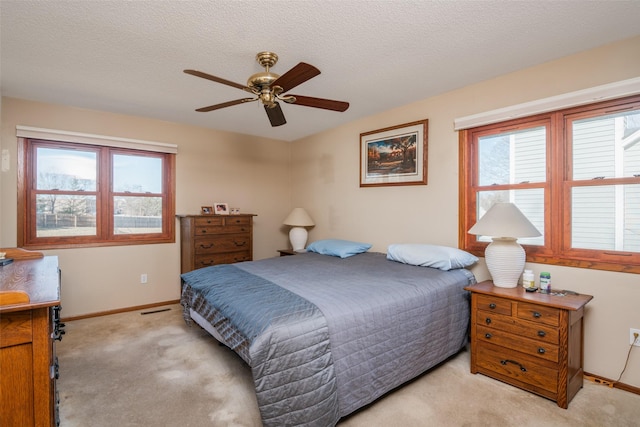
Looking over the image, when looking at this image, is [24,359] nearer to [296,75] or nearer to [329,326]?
[329,326]

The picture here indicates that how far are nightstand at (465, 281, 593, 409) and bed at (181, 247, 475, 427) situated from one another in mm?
218

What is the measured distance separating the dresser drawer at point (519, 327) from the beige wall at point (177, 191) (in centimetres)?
334

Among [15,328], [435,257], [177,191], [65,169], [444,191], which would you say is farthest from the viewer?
[177,191]

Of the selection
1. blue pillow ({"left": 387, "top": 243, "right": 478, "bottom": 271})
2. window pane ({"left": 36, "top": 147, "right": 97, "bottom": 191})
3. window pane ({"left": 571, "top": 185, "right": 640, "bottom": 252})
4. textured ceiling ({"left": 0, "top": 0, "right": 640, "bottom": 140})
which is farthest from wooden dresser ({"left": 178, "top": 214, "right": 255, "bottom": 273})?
window pane ({"left": 571, "top": 185, "right": 640, "bottom": 252})

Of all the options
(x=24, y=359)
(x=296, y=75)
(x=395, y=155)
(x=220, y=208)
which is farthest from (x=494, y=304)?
(x=220, y=208)

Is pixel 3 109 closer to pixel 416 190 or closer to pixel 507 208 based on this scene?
pixel 416 190

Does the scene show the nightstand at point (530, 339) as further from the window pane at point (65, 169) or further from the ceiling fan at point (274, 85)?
the window pane at point (65, 169)

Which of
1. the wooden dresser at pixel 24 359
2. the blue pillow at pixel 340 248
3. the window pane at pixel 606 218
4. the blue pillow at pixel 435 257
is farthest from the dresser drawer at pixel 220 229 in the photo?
the window pane at pixel 606 218

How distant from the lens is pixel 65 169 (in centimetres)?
341

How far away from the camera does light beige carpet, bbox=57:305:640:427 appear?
1.77 meters

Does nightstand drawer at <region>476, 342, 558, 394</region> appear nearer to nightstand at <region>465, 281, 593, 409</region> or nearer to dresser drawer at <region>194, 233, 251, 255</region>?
nightstand at <region>465, 281, 593, 409</region>

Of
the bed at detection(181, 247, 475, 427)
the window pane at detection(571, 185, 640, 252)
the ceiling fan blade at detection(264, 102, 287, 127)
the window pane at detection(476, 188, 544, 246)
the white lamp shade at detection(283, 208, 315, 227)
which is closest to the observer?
the bed at detection(181, 247, 475, 427)

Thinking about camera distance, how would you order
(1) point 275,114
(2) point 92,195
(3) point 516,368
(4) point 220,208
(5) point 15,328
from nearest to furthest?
(5) point 15,328 < (3) point 516,368 < (1) point 275,114 < (2) point 92,195 < (4) point 220,208

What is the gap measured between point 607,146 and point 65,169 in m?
5.01
